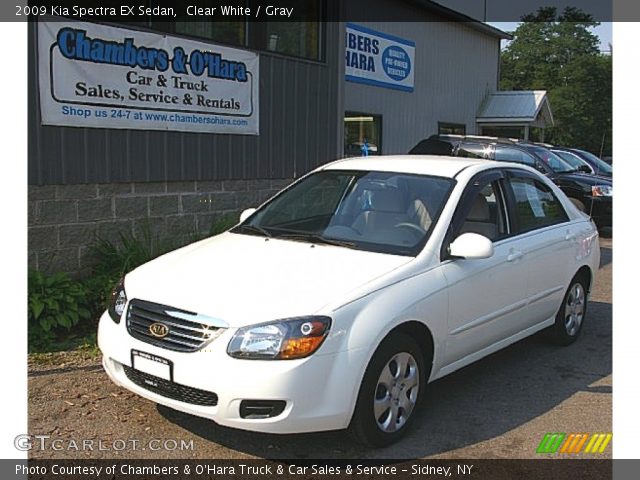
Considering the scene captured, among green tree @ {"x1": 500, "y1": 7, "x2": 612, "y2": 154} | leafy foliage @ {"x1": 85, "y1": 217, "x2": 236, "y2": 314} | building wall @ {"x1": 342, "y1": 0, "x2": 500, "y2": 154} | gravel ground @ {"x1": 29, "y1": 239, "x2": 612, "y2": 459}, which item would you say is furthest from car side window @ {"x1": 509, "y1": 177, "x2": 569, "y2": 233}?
green tree @ {"x1": 500, "y1": 7, "x2": 612, "y2": 154}

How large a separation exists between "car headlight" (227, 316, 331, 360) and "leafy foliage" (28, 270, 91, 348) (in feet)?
9.15

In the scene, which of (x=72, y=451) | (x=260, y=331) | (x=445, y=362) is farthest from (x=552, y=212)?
(x=72, y=451)

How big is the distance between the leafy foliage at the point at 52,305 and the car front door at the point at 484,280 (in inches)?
129

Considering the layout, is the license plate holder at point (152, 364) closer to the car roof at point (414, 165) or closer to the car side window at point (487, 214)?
the car side window at point (487, 214)

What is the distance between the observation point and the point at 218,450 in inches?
158

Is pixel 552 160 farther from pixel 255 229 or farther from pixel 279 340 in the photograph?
pixel 279 340

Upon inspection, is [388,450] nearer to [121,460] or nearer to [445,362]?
[445,362]

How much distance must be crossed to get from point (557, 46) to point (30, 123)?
52683mm

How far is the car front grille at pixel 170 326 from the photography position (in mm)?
3730

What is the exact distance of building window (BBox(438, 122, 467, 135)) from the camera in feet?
63.5

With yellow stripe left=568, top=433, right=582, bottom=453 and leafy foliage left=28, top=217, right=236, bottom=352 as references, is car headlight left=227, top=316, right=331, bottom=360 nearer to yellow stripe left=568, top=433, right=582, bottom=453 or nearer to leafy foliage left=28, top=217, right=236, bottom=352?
yellow stripe left=568, top=433, right=582, bottom=453

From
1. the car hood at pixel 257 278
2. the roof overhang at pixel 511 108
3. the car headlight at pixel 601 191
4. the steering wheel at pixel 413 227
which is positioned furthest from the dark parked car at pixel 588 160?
the car hood at pixel 257 278

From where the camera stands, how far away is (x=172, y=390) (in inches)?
151

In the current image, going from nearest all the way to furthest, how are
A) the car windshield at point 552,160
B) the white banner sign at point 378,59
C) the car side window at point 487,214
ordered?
the car side window at point 487,214, the car windshield at point 552,160, the white banner sign at point 378,59
